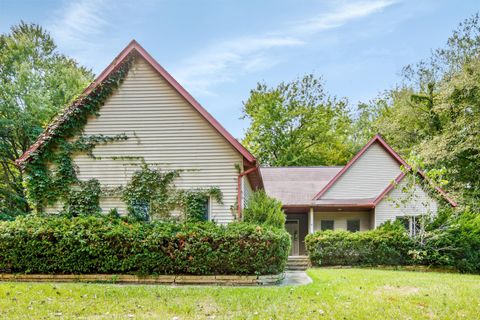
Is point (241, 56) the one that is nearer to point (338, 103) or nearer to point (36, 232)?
point (36, 232)

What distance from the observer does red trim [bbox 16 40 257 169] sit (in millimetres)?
11766

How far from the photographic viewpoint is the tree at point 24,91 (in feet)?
73.8

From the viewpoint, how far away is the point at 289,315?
582 cm

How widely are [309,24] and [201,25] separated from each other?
13.3 feet

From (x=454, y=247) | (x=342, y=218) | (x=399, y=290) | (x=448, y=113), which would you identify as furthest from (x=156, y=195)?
(x=448, y=113)

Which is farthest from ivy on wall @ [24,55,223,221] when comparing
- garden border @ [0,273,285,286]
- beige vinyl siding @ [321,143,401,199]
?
beige vinyl siding @ [321,143,401,199]

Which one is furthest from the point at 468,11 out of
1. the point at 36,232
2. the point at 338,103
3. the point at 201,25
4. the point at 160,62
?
the point at 36,232

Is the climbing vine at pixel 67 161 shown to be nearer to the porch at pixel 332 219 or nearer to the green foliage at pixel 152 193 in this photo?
the green foliage at pixel 152 193

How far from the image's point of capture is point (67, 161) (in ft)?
40.0

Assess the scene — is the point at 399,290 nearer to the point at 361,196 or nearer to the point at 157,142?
the point at 157,142

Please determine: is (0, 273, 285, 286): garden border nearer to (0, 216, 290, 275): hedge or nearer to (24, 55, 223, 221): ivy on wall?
(0, 216, 290, 275): hedge

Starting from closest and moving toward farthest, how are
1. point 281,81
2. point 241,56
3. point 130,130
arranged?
point 130,130 → point 241,56 → point 281,81

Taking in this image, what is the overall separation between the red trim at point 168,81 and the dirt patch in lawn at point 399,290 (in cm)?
527

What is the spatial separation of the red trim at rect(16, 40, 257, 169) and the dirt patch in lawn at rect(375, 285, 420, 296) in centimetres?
527
